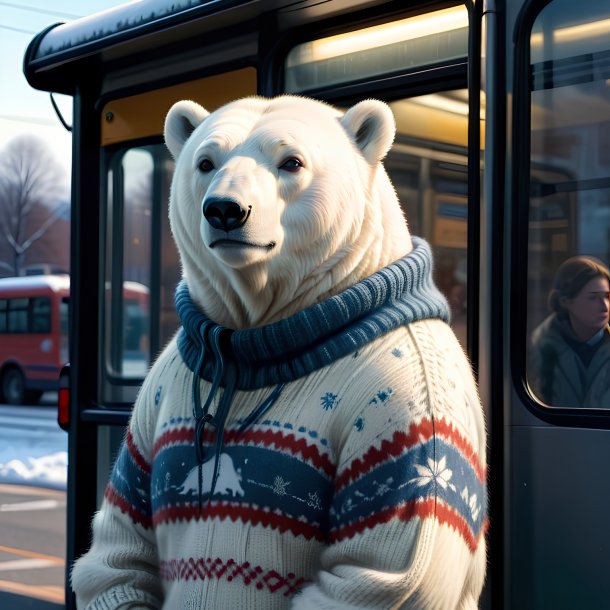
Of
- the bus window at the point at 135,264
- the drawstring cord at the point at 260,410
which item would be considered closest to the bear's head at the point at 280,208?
the drawstring cord at the point at 260,410

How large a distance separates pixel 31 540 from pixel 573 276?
6625 millimetres

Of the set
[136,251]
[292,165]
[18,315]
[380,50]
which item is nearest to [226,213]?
[292,165]

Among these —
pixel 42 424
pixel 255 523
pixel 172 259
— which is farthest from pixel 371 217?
pixel 42 424

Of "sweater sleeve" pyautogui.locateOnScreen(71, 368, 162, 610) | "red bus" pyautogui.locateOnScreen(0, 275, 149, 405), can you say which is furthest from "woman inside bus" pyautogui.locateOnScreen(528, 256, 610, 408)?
"red bus" pyautogui.locateOnScreen(0, 275, 149, 405)

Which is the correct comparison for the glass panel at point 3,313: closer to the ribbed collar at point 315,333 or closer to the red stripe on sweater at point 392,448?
the ribbed collar at point 315,333

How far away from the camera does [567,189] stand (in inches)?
110

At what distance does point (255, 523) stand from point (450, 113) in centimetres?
170

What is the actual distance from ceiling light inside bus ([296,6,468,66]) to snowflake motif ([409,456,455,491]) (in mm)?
1695

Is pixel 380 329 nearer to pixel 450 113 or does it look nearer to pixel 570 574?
pixel 570 574

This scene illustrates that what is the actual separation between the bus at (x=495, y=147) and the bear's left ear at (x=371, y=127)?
0.95m

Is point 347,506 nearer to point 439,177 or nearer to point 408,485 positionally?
point 408,485

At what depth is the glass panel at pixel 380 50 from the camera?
3.08 metres

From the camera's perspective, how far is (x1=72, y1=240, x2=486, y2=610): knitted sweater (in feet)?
5.50

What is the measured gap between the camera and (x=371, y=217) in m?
1.89
